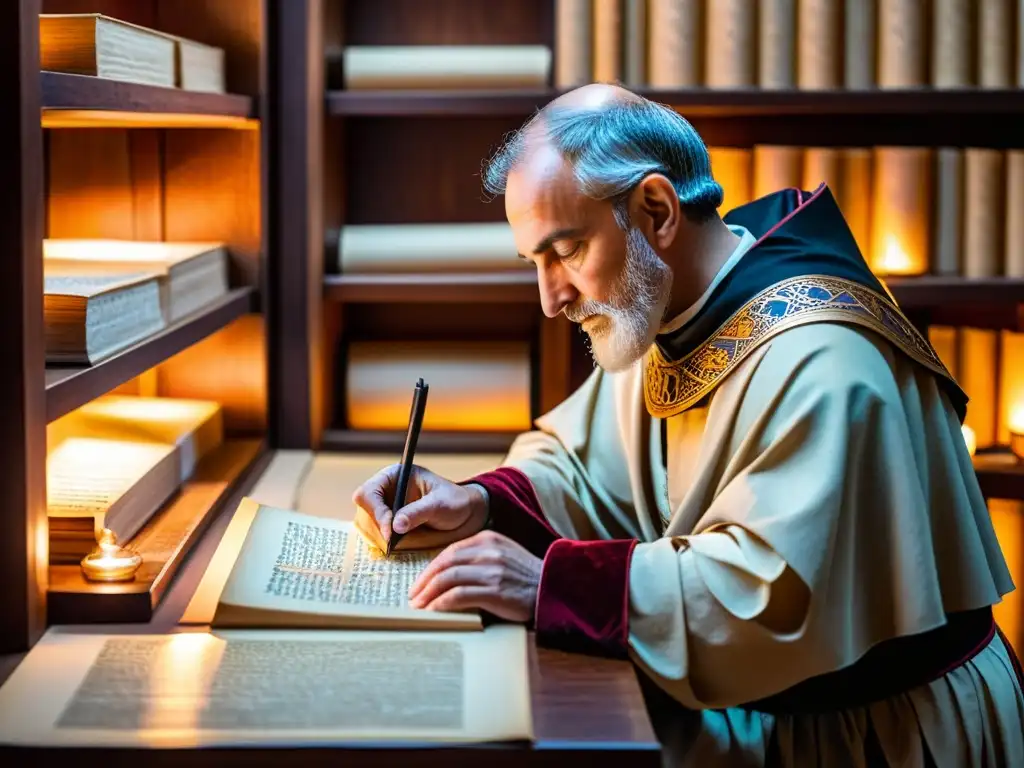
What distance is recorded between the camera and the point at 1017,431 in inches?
127

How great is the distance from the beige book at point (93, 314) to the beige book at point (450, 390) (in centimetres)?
118

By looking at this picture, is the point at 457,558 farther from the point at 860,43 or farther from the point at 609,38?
the point at 860,43

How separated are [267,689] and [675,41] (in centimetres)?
196

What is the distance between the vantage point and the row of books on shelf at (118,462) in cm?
189

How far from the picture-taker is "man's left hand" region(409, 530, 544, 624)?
68.4 inches

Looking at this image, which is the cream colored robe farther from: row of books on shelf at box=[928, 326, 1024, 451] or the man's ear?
row of books on shelf at box=[928, 326, 1024, 451]

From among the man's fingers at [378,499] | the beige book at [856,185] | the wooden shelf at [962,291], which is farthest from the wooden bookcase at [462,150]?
the man's fingers at [378,499]

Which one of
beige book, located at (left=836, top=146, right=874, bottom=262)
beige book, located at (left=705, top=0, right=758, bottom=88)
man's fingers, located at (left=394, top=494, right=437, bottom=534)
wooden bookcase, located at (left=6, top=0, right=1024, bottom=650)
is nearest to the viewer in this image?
man's fingers, located at (left=394, top=494, right=437, bottom=534)

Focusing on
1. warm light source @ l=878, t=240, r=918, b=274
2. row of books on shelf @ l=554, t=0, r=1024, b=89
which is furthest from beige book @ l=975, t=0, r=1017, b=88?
warm light source @ l=878, t=240, r=918, b=274

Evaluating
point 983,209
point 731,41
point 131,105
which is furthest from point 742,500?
point 983,209

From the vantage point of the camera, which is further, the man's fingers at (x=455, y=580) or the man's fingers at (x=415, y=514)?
the man's fingers at (x=415, y=514)

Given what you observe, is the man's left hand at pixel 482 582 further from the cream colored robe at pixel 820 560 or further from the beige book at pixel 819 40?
the beige book at pixel 819 40

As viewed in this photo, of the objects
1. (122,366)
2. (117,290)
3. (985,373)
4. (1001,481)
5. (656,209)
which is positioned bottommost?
(1001,481)

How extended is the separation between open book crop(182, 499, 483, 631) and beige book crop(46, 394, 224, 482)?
18.3 inches
